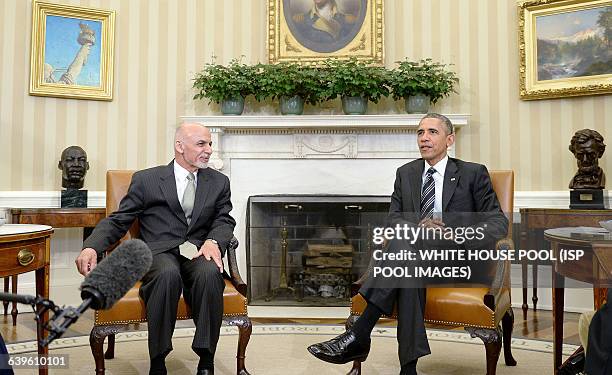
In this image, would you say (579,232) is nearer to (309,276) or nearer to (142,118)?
(309,276)

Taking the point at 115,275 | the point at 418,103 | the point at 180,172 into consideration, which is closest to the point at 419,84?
the point at 418,103

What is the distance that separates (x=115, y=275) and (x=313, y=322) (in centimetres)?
380

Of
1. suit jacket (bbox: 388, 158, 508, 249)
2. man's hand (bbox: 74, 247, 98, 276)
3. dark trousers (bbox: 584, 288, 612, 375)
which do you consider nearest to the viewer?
dark trousers (bbox: 584, 288, 612, 375)

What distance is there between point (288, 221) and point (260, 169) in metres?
0.70

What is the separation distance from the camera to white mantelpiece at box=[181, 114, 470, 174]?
5.27m

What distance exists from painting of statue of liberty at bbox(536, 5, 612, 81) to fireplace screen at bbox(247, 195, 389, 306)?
212cm

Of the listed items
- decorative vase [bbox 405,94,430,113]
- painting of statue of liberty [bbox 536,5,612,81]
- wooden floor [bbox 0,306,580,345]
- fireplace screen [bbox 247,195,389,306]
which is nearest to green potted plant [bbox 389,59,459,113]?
decorative vase [bbox 405,94,430,113]

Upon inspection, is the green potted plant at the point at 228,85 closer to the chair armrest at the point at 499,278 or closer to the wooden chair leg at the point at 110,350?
the wooden chair leg at the point at 110,350

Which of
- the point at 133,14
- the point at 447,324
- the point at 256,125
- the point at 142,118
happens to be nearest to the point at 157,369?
the point at 447,324

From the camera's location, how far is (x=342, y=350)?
2.80m

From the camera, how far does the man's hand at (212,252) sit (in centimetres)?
295

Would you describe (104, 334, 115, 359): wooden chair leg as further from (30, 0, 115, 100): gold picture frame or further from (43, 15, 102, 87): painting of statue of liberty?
(43, 15, 102, 87): painting of statue of liberty

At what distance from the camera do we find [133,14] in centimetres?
568

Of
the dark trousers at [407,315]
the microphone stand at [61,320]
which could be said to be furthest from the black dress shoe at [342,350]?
the microphone stand at [61,320]
